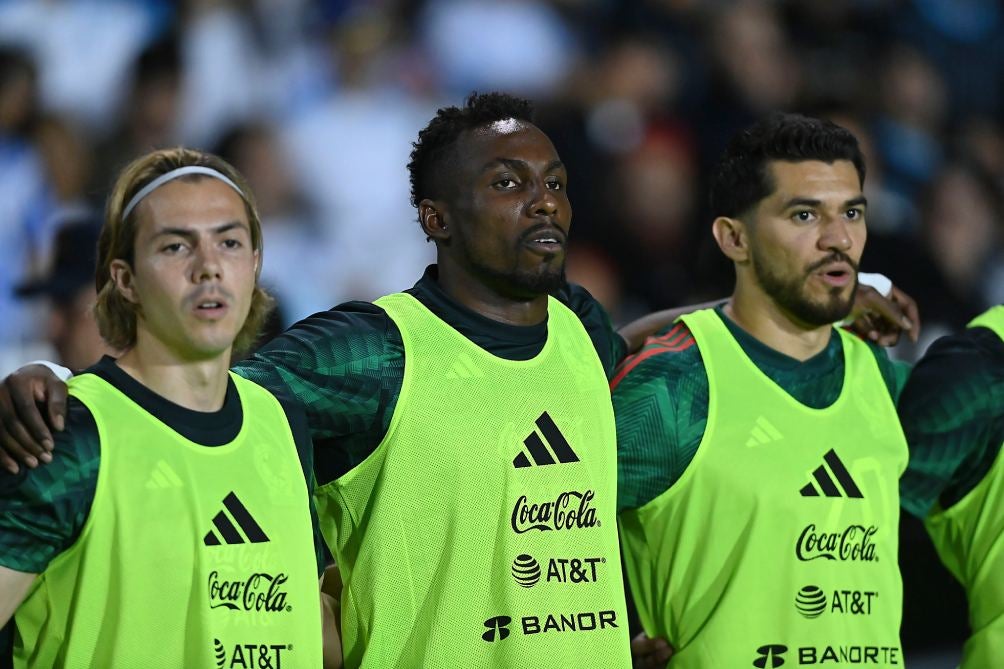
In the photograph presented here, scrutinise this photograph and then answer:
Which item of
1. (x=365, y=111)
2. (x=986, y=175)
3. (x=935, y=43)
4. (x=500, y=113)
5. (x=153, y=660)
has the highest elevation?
(x=935, y=43)

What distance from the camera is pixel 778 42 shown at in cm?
816

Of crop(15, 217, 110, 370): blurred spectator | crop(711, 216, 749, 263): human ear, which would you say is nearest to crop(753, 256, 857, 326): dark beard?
crop(711, 216, 749, 263): human ear

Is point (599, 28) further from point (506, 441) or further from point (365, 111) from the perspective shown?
point (506, 441)

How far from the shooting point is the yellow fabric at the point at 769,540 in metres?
3.71

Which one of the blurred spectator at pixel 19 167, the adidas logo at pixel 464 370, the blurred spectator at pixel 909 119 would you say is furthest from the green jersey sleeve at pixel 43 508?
the blurred spectator at pixel 909 119

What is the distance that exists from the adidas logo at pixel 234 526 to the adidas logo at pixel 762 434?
4.16 ft

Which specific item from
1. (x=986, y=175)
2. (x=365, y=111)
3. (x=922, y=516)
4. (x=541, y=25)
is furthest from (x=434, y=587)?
(x=986, y=175)

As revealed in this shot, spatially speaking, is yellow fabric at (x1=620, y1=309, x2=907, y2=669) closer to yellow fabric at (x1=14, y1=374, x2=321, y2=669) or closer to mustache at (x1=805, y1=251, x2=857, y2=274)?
mustache at (x1=805, y1=251, x2=857, y2=274)

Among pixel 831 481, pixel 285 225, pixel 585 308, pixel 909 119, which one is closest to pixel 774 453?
pixel 831 481

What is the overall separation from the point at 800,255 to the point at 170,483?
5.58 ft

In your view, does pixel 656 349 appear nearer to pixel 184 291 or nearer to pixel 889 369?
pixel 889 369

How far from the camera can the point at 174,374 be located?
3066mm

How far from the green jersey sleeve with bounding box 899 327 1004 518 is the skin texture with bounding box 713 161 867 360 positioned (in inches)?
11.9

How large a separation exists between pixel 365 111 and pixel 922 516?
3.47m
